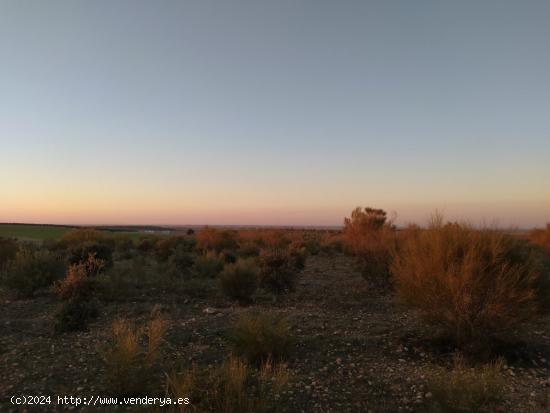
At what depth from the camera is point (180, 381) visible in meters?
5.35

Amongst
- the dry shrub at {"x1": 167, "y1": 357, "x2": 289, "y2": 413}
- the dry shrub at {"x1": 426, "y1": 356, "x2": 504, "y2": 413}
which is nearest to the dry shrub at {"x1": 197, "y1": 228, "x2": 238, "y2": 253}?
the dry shrub at {"x1": 167, "y1": 357, "x2": 289, "y2": 413}

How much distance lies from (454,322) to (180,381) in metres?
4.88

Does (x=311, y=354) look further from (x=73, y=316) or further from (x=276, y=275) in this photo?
(x=276, y=275)

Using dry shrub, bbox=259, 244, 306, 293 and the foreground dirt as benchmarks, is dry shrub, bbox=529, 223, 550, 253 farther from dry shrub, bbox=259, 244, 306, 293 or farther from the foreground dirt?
the foreground dirt

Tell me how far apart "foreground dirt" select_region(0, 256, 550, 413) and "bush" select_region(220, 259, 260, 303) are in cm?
69

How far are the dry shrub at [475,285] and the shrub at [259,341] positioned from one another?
2785mm

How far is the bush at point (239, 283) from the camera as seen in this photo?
41.2ft

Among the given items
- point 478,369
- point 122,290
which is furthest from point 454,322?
point 122,290

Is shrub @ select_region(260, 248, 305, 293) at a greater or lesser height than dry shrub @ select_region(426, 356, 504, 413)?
greater

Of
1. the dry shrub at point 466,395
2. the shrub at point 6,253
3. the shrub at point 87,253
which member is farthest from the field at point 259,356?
the shrub at point 6,253

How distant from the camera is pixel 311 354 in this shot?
24.2 ft

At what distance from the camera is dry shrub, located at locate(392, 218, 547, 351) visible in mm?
7230

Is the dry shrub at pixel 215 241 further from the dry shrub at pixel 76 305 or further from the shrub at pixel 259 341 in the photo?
the shrub at pixel 259 341

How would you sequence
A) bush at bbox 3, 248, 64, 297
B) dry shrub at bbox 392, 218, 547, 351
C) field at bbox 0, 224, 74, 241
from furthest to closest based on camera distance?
field at bbox 0, 224, 74, 241, bush at bbox 3, 248, 64, 297, dry shrub at bbox 392, 218, 547, 351
